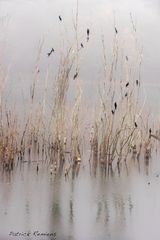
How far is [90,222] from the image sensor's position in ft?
14.5

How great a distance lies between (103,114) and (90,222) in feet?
10.1

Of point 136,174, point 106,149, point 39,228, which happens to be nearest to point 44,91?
point 106,149

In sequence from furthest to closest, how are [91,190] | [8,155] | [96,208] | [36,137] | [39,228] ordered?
[36,137], [8,155], [91,190], [96,208], [39,228]

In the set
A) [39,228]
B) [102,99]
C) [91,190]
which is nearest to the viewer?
[39,228]

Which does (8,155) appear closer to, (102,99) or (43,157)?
(43,157)

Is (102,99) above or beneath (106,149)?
above

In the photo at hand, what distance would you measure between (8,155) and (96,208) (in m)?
2.05

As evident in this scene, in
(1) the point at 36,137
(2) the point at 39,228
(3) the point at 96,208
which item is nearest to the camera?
(2) the point at 39,228

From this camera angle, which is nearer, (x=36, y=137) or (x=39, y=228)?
(x=39, y=228)

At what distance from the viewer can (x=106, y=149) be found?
23.6 feet

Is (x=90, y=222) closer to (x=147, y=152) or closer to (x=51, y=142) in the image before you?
(x=51, y=142)

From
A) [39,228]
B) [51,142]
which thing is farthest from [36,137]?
[39,228]

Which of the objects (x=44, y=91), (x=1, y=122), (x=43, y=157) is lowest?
(x=43, y=157)

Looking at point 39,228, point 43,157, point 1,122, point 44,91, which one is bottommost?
point 39,228
